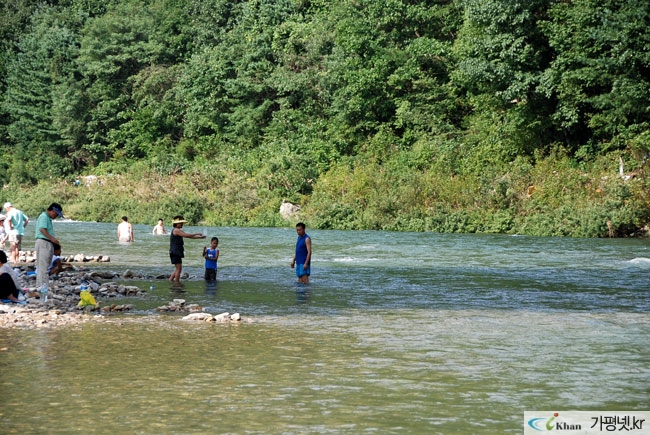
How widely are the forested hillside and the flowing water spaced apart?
20.0 meters

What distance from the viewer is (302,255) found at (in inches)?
784

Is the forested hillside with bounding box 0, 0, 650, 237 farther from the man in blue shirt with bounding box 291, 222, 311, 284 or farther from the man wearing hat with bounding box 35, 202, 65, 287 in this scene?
the man wearing hat with bounding box 35, 202, 65, 287

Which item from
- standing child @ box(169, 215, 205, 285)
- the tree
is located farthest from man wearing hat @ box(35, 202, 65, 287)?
the tree

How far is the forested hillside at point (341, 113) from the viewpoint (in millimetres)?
40466

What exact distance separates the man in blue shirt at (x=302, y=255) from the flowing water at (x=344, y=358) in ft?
1.11

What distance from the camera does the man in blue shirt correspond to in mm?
19344

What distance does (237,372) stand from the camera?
10.6m

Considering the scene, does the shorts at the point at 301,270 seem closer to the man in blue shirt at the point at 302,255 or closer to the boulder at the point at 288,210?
the man in blue shirt at the point at 302,255

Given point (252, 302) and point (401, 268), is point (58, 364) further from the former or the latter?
point (401, 268)

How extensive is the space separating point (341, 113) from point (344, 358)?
44216 millimetres

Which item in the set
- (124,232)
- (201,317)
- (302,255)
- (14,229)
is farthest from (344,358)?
(124,232)

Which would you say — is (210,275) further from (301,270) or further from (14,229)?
(14,229)

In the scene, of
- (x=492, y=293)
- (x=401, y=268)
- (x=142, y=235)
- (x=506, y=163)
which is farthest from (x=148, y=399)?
(x=506, y=163)

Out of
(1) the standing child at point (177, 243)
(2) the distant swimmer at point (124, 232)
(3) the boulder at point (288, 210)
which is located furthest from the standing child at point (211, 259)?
(3) the boulder at point (288, 210)
